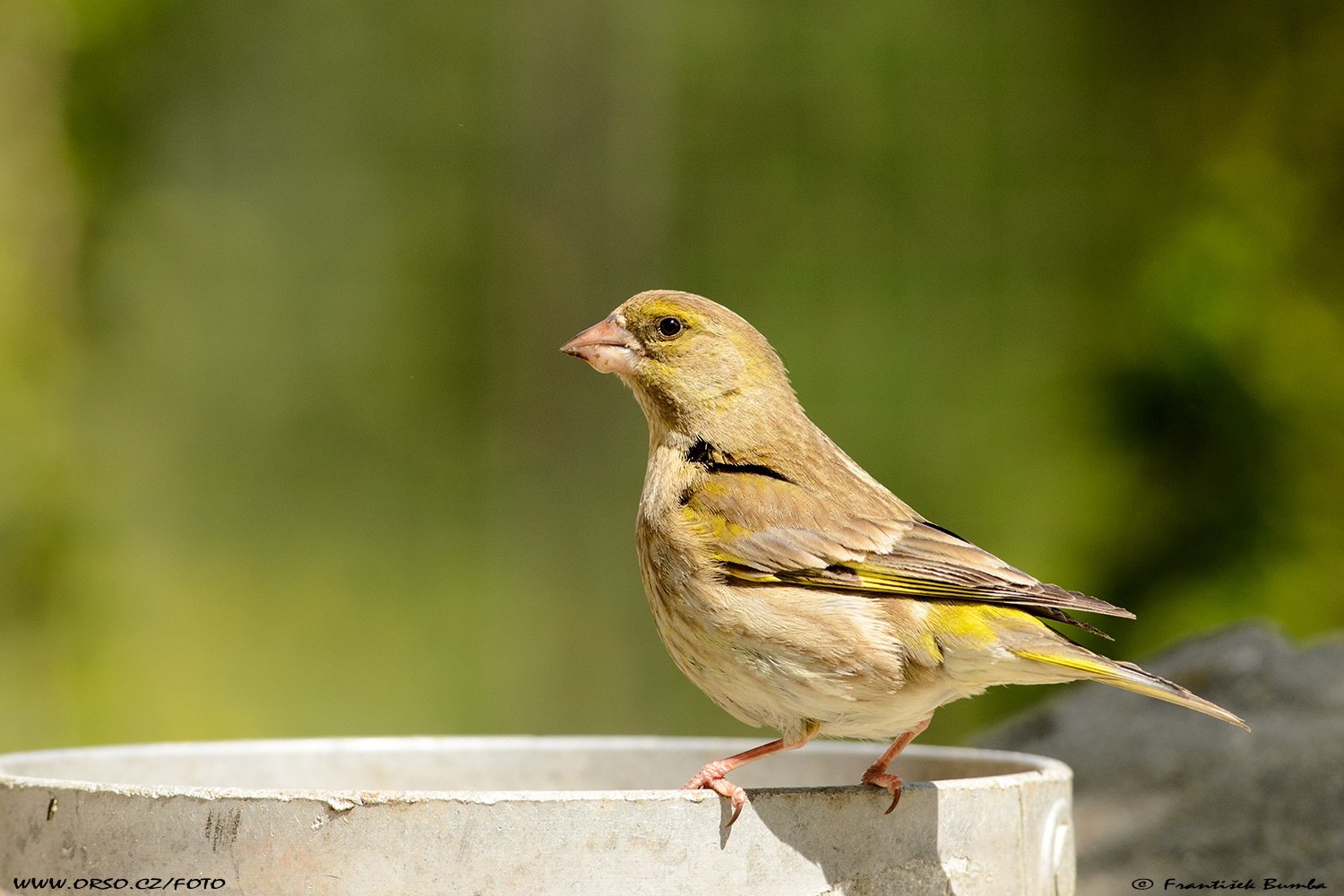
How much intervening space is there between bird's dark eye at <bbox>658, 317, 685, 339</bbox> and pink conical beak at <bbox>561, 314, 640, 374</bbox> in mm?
74

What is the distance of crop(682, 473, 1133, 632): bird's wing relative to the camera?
289 centimetres

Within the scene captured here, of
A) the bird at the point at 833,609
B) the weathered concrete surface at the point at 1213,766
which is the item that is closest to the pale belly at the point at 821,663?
the bird at the point at 833,609

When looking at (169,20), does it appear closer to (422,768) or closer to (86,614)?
(86,614)

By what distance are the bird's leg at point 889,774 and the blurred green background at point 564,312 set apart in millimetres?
3032

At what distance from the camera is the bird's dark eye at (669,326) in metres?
3.67

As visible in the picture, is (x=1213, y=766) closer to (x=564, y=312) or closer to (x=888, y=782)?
(x=888, y=782)

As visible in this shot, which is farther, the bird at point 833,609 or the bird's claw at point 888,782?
the bird at point 833,609

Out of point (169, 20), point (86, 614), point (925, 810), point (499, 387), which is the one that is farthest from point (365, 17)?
point (925, 810)

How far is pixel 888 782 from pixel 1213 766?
74.3 inches

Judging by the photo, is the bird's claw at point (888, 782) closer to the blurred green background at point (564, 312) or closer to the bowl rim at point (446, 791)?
the bowl rim at point (446, 791)

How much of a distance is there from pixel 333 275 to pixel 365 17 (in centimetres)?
204

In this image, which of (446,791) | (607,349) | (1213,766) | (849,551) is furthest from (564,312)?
(446,791)

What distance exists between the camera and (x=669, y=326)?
12.0ft

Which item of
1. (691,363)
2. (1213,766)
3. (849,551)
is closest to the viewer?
→ (849,551)
